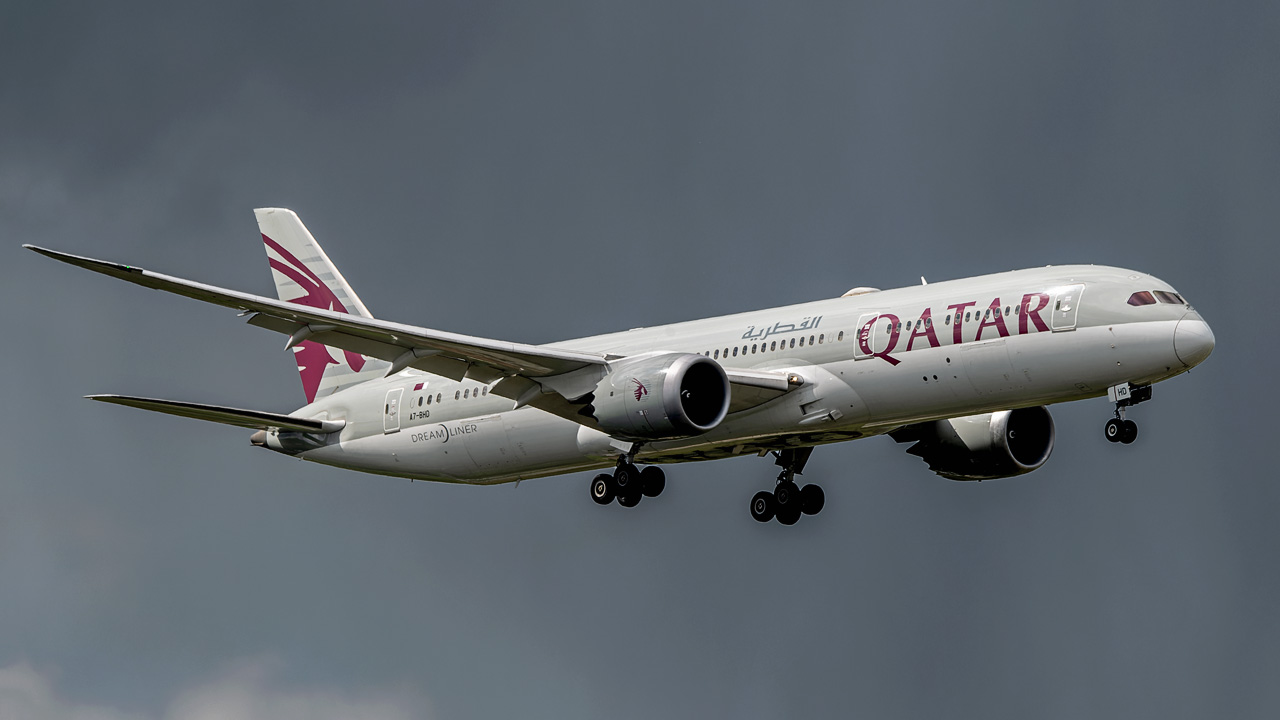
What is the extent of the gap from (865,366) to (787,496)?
8.30m

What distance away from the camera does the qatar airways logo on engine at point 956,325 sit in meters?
41.8

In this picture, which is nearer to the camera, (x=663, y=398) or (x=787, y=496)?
(x=663, y=398)

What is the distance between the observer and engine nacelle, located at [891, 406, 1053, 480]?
51094 mm

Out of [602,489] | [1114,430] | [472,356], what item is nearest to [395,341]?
[472,356]

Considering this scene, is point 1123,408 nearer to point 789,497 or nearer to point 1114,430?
point 1114,430

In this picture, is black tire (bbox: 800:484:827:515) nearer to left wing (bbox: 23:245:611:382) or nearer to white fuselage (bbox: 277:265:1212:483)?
white fuselage (bbox: 277:265:1212:483)

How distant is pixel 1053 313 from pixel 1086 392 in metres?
1.98

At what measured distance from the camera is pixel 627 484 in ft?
154

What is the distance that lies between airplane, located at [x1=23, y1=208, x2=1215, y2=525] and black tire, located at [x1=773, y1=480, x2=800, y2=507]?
1.6 inches

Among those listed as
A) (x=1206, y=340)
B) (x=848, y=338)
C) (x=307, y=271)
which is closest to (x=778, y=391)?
(x=848, y=338)

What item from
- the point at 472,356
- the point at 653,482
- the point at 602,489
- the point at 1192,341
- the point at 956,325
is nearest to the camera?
the point at 1192,341

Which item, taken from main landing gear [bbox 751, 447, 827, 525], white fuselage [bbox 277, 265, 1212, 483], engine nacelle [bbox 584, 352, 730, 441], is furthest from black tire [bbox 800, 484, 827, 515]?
engine nacelle [bbox 584, 352, 730, 441]

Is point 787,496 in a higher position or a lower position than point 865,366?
lower

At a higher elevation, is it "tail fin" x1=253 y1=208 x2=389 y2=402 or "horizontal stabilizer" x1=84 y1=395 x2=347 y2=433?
"tail fin" x1=253 y1=208 x2=389 y2=402
